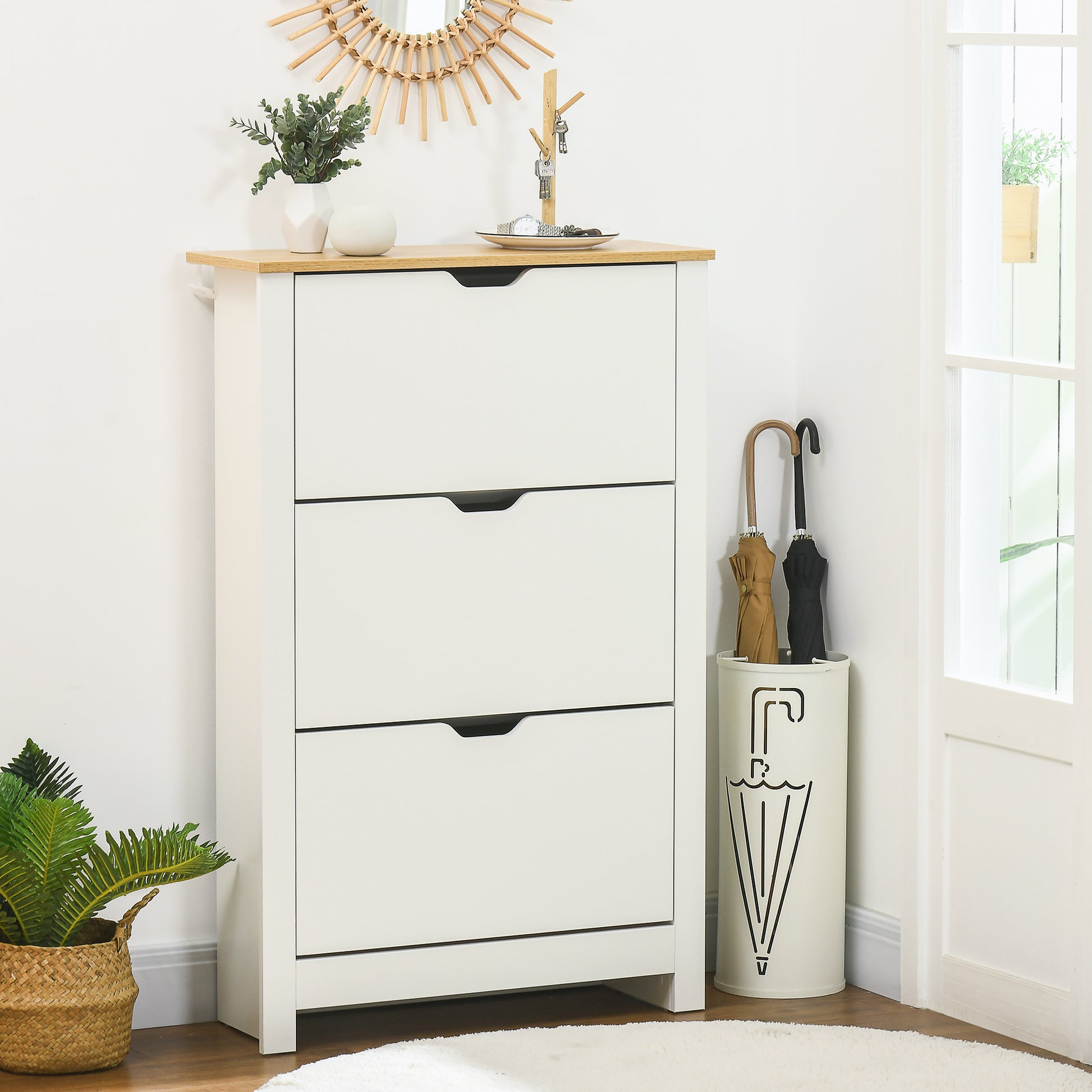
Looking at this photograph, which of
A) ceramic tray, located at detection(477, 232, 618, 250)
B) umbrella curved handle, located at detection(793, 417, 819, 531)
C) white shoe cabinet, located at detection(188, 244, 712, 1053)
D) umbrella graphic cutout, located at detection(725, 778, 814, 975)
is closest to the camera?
white shoe cabinet, located at detection(188, 244, 712, 1053)

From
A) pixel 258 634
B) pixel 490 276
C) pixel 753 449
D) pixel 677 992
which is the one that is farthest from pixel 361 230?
pixel 677 992

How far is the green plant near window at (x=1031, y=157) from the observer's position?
2662mm

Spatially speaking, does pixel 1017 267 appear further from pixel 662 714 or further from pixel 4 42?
pixel 4 42

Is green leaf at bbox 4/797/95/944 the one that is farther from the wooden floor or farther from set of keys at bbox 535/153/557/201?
set of keys at bbox 535/153/557/201

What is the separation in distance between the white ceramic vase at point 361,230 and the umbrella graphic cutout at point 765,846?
1.11 meters

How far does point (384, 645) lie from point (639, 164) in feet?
3.33

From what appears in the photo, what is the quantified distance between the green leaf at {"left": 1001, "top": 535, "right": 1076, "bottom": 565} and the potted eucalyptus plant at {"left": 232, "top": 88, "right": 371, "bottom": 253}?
119cm

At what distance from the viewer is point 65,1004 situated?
253 cm

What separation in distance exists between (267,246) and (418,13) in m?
0.47

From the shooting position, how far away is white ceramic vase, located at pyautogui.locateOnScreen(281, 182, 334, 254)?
2.66 m

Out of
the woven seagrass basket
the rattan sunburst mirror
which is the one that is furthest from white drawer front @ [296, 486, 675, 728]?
the rattan sunburst mirror

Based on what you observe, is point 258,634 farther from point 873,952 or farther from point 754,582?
point 873,952

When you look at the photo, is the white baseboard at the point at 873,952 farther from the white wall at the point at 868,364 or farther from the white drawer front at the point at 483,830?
the white drawer front at the point at 483,830

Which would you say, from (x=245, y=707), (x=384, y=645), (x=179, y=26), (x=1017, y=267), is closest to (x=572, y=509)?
(x=384, y=645)
